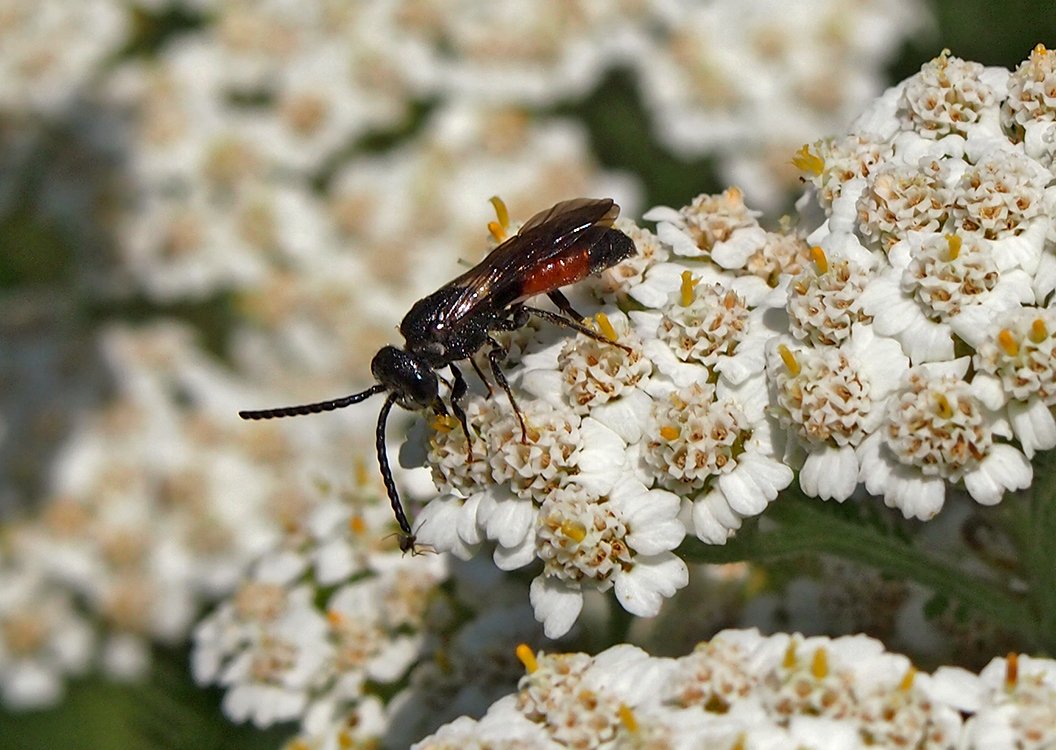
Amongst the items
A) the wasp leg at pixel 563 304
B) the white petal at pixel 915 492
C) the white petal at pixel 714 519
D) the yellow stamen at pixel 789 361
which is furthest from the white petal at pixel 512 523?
the white petal at pixel 915 492

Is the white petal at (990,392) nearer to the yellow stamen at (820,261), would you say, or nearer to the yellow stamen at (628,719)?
the yellow stamen at (820,261)

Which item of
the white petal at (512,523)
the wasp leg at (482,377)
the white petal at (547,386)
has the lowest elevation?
the white petal at (512,523)

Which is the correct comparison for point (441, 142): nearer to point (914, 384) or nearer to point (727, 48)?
point (727, 48)

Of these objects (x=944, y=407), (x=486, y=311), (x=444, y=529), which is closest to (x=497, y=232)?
(x=486, y=311)

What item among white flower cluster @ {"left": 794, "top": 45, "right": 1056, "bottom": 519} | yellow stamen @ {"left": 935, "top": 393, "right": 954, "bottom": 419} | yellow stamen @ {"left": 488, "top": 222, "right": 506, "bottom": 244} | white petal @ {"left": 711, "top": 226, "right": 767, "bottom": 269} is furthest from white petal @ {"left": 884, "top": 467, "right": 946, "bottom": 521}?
yellow stamen @ {"left": 488, "top": 222, "right": 506, "bottom": 244}

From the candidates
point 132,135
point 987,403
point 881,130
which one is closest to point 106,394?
point 132,135

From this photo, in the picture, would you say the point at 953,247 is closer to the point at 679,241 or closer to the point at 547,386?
the point at 679,241

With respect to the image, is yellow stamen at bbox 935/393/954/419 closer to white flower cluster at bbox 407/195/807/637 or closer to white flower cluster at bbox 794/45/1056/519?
white flower cluster at bbox 794/45/1056/519
